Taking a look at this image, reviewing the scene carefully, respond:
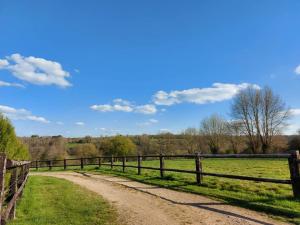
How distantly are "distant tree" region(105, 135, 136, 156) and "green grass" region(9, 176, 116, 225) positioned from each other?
124 ft

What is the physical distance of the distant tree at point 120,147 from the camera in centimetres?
4949

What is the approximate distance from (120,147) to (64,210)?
4116 centimetres

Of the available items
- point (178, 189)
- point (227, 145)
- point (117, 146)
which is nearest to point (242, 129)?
point (227, 145)

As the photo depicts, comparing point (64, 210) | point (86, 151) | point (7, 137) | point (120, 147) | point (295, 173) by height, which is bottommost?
point (64, 210)

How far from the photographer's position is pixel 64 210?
8672 mm

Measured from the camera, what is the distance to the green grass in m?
7.42

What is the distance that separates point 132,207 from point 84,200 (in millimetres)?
2216

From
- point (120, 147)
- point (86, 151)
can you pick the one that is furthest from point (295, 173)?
point (86, 151)

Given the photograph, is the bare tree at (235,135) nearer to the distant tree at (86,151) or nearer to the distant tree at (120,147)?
the distant tree at (120,147)

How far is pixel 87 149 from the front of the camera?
54438 mm

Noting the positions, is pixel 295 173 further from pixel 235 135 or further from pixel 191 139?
pixel 191 139

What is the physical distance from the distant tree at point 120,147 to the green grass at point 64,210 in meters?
37.8

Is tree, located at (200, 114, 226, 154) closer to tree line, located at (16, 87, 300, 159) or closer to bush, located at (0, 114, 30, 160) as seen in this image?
tree line, located at (16, 87, 300, 159)

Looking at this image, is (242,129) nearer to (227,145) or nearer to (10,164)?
(227,145)
